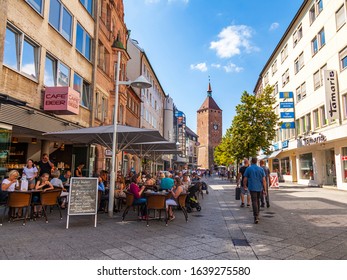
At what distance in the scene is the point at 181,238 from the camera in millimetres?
5922

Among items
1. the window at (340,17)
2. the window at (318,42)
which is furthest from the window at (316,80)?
the window at (340,17)

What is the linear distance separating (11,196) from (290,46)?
99.2ft

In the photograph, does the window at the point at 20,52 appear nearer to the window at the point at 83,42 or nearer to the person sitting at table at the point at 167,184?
the window at the point at 83,42

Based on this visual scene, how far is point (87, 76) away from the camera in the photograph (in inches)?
671

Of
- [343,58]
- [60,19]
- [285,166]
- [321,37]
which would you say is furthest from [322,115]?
[60,19]

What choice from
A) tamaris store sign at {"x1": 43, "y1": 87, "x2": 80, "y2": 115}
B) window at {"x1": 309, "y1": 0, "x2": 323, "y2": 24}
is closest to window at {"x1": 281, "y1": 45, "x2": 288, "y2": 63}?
window at {"x1": 309, "y1": 0, "x2": 323, "y2": 24}

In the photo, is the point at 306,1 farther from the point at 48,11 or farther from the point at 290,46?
the point at 48,11

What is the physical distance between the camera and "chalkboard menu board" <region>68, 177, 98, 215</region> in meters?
6.90

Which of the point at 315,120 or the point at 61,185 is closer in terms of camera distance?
the point at 61,185

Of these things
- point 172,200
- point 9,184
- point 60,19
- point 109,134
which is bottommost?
point 172,200

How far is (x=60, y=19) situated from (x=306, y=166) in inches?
942

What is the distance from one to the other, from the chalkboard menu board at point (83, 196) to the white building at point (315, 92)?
54.1 feet

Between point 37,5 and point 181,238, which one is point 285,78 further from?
point 181,238

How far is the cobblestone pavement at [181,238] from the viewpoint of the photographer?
15.6 ft
